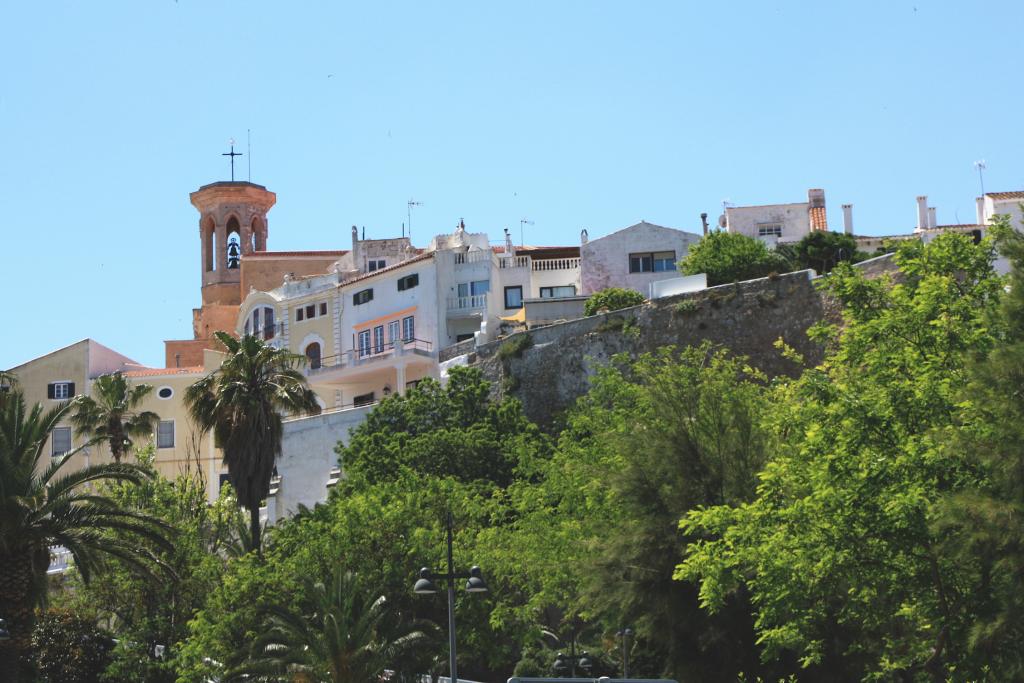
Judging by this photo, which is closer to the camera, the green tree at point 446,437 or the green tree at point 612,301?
the green tree at point 446,437

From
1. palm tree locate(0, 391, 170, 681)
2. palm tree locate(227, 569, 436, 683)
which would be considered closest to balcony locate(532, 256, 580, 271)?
palm tree locate(227, 569, 436, 683)

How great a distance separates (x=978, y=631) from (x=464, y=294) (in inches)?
2048

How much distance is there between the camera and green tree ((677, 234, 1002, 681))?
28.5 metres

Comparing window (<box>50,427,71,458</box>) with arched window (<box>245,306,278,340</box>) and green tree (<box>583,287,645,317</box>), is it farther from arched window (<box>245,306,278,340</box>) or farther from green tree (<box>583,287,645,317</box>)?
green tree (<box>583,287,645,317</box>)

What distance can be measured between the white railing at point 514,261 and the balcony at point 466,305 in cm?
392

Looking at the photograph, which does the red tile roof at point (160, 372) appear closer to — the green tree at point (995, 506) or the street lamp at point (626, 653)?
the street lamp at point (626, 653)

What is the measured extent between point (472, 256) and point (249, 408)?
24.6 metres

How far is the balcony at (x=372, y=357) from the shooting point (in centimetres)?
7400

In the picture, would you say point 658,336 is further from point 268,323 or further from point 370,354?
point 268,323

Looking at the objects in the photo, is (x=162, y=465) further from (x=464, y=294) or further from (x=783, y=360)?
(x=783, y=360)

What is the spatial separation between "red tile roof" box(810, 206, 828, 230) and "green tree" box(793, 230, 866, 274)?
924 centimetres

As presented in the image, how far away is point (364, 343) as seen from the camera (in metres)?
81.1

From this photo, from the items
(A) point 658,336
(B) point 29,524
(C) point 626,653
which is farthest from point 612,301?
(B) point 29,524

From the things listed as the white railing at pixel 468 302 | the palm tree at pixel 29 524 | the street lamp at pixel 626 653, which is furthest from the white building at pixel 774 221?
the palm tree at pixel 29 524
